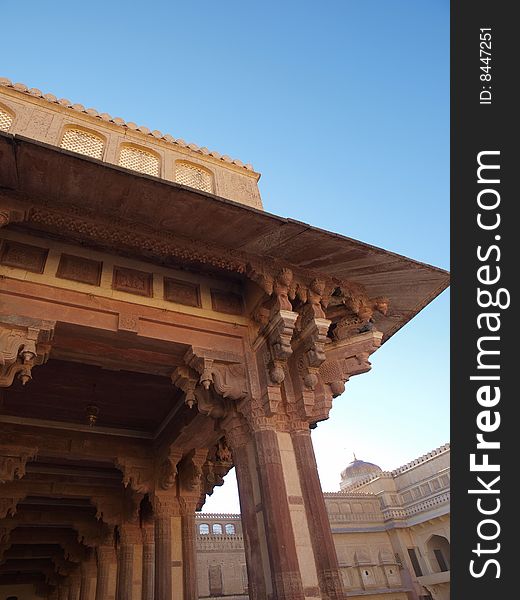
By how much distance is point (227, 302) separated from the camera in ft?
24.4

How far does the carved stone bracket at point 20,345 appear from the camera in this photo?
5.35 metres

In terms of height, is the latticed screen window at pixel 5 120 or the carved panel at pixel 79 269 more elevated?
the latticed screen window at pixel 5 120

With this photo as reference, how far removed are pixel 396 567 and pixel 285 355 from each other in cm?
3850

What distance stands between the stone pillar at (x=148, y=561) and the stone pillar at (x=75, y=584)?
605 centimetres

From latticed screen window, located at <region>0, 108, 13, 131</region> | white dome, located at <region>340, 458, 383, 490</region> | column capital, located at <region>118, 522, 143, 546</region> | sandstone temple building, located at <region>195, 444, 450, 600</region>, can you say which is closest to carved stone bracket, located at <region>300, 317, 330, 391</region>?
latticed screen window, located at <region>0, 108, 13, 131</region>

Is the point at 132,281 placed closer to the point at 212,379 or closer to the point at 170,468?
the point at 212,379

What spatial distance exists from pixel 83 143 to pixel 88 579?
41.1 ft

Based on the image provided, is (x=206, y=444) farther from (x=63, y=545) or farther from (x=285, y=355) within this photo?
(x=63, y=545)

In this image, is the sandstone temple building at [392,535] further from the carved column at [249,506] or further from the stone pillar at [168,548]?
the carved column at [249,506]

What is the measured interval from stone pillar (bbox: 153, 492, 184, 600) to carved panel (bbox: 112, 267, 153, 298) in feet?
16.9

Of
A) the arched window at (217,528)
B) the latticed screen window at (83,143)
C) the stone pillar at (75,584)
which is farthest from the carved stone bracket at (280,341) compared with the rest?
the arched window at (217,528)

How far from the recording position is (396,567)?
37.3 metres

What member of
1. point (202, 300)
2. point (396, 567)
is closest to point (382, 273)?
point (202, 300)

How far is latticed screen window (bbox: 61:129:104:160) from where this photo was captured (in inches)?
303
